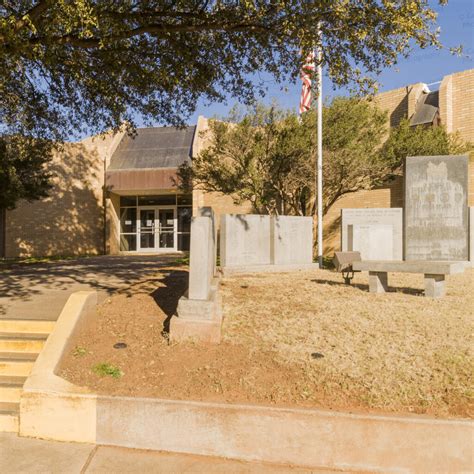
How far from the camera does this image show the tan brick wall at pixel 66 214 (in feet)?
78.3

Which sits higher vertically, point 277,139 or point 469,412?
point 277,139

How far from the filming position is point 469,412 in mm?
3979

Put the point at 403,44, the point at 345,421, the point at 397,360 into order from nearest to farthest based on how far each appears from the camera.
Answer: the point at 345,421
the point at 397,360
the point at 403,44

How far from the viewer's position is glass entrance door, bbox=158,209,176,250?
2722cm

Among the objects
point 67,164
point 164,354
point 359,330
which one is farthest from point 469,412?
point 67,164

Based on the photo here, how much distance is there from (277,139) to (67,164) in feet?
46.9

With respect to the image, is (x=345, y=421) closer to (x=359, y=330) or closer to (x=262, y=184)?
(x=359, y=330)

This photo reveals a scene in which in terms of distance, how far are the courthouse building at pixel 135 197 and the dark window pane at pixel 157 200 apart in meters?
0.06

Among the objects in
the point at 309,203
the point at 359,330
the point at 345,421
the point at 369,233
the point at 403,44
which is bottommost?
the point at 345,421

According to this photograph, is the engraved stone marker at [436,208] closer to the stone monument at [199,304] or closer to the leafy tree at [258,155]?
the leafy tree at [258,155]

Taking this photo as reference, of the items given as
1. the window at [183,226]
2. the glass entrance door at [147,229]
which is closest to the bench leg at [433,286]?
the window at [183,226]

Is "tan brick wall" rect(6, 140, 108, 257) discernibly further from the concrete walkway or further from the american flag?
the concrete walkway

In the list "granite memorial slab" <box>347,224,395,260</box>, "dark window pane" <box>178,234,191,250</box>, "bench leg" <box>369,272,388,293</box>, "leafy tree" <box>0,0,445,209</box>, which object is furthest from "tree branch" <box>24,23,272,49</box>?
"dark window pane" <box>178,234,191,250</box>

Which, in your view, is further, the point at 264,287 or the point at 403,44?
the point at 264,287
